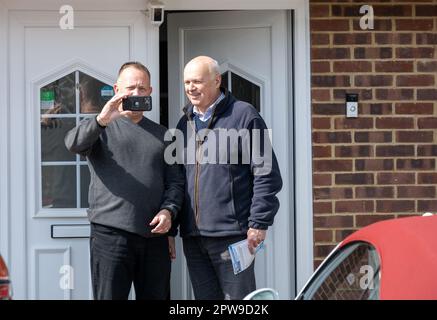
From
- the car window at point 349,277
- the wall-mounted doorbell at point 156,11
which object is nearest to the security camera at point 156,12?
the wall-mounted doorbell at point 156,11

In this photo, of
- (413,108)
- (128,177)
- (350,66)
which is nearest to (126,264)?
(128,177)

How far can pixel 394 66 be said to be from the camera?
21.0 ft

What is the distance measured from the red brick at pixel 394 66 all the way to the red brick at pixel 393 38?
144 millimetres

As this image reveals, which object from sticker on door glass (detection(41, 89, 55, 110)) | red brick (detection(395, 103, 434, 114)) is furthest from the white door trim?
red brick (detection(395, 103, 434, 114))

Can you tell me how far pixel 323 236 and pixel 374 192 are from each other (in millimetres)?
480

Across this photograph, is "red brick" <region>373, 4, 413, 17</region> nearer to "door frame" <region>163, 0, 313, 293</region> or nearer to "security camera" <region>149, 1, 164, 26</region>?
"door frame" <region>163, 0, 313, 293</region>

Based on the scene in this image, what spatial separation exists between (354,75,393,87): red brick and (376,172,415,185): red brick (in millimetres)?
635

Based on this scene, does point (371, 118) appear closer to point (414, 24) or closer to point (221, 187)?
point (414, 24)

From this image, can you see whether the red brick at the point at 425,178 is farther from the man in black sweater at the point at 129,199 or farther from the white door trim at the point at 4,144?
the white door trim at the point at 4,144

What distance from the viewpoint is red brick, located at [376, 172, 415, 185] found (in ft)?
20.9

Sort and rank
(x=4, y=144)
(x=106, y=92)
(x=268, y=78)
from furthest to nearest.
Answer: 1. (x=268, y=78)
2. (x=106, y=92)
3. (x=4, y=144)

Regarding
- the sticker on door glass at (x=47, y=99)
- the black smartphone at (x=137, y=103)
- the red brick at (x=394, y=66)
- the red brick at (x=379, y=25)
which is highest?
the red brick at (x=379, y=25)

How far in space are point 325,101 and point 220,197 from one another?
4.76 ft

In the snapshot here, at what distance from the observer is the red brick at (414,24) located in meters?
6.41
